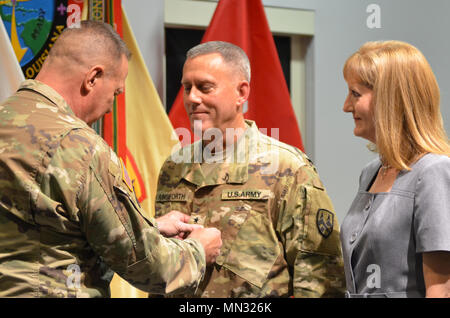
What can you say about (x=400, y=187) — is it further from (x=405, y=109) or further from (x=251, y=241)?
(x=251, y=241)

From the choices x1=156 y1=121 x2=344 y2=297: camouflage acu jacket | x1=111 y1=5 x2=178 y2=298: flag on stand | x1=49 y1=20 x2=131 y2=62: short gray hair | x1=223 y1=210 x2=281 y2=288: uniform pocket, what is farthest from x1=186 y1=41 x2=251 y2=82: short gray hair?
x1=111 y1=5 x2=178 y2=298: flag on stand

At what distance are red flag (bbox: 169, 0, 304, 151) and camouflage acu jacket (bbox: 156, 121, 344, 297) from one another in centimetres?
92

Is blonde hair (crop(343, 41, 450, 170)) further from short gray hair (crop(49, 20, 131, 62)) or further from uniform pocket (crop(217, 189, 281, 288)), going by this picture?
short gray hair (crop(49, 20, 131, 62))

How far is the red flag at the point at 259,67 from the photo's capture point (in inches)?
108

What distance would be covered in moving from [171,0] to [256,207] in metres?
1.44

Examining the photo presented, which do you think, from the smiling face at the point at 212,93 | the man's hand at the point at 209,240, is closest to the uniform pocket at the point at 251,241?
the man's hand at the point at 209,240

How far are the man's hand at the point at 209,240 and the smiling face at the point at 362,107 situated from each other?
0.52 metres

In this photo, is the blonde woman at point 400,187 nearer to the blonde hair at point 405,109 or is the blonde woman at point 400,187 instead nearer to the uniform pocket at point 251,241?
the blonde hair at point 405,109

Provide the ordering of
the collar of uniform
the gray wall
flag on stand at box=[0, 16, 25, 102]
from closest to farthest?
the collar of uniform, flag on stand at box=[0, 16, 25, 102], the gray wall

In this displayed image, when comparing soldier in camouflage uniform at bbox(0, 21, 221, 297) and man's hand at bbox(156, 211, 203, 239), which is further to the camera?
man's hand at bbox(156, 211, 203, 239)

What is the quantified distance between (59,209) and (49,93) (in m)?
0.31

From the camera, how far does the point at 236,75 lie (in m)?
1.91

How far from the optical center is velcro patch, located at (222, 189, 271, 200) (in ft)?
5.84

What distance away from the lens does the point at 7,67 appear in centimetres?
237
